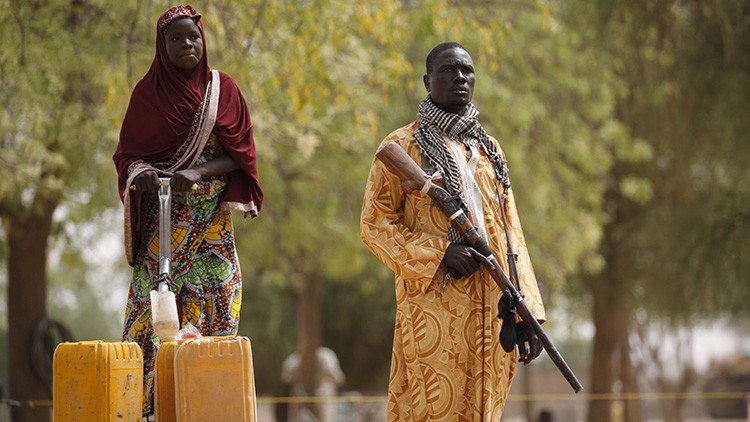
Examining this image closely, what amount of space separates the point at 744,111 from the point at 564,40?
12.8 ft

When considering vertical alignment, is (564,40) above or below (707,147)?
above

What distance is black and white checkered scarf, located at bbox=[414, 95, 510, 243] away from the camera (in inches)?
241

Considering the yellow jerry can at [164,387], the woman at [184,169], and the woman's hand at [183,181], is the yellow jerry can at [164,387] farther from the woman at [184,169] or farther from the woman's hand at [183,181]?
the woman's hand at [183,181]

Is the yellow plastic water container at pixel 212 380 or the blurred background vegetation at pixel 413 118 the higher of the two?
the blurred background vegetation at pixel 413 118

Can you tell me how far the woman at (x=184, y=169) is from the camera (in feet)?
19.7

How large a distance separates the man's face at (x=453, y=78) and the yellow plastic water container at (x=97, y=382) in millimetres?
1843

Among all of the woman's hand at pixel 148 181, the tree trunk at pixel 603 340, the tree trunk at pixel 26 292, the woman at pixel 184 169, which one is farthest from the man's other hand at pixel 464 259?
the tree trunk at pixel 603 340

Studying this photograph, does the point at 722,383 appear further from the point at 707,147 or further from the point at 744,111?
the point at 744,111

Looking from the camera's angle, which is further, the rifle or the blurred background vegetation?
the blurred background vegetation

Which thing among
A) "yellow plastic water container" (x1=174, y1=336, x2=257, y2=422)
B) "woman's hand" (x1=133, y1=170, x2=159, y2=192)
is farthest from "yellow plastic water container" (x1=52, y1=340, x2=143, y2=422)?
"woman's hand" (x1=133, y1=170, x2=159, y2=192)

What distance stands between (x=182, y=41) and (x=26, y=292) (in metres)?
8.98

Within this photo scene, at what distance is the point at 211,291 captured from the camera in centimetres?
605

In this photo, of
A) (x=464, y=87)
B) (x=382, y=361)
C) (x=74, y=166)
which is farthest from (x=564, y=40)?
(x=382, y=361)

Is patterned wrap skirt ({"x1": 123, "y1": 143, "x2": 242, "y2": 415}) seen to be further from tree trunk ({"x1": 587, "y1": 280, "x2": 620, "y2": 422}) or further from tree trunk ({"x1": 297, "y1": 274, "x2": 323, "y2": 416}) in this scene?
tree trunk ({"x1": 297, "y1": 274, "x2": 323, "y2": 416})
